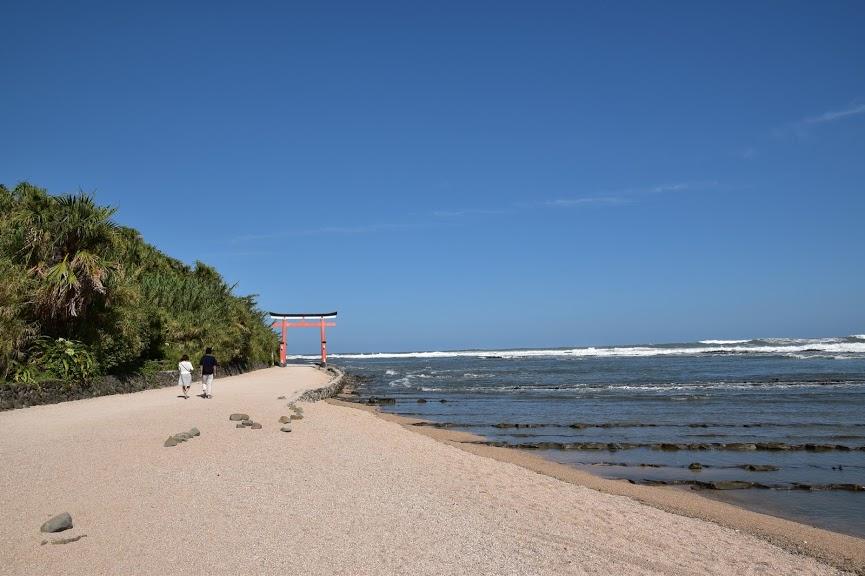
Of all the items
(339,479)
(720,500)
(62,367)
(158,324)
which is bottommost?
(720,500)

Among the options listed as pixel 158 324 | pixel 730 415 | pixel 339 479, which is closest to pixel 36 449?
pixel 339 479

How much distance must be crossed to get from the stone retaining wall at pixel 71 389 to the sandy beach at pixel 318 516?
14.2 ft

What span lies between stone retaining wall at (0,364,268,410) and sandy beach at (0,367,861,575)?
14.2 ft

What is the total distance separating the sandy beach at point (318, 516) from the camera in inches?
186

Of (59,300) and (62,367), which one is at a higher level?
(59,300)

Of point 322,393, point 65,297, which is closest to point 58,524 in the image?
point 65,297

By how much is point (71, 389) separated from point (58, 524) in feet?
40.6

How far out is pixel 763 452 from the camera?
38.9ft

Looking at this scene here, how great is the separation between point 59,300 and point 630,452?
49.2ft

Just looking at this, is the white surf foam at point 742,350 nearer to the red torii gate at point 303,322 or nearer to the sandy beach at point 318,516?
the red torii gate at point 303,322

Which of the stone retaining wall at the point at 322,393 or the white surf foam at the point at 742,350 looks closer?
the stone retaining wall at the point at 322,393

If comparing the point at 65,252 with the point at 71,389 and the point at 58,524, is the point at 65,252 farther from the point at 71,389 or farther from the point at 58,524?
the point at 58,524

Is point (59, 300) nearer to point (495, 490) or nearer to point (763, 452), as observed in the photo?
point (495, 490)

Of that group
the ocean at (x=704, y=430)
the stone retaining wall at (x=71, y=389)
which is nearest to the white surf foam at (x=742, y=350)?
the ocean at (x=704, y=430)
